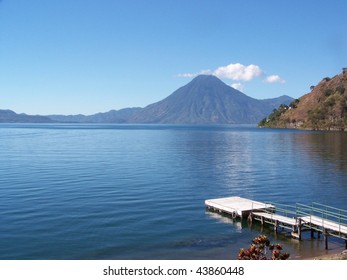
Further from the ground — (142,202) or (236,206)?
(236,206)

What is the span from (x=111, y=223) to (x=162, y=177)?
30206 millimetres

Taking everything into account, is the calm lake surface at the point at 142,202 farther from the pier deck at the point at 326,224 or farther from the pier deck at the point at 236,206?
the pier deck at the point at 326,224

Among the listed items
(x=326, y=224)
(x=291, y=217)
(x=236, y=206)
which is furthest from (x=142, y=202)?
(x=326, y=224)

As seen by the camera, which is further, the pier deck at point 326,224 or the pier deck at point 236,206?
the pier deck at point 236,206

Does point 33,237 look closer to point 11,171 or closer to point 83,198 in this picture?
point 83,198
